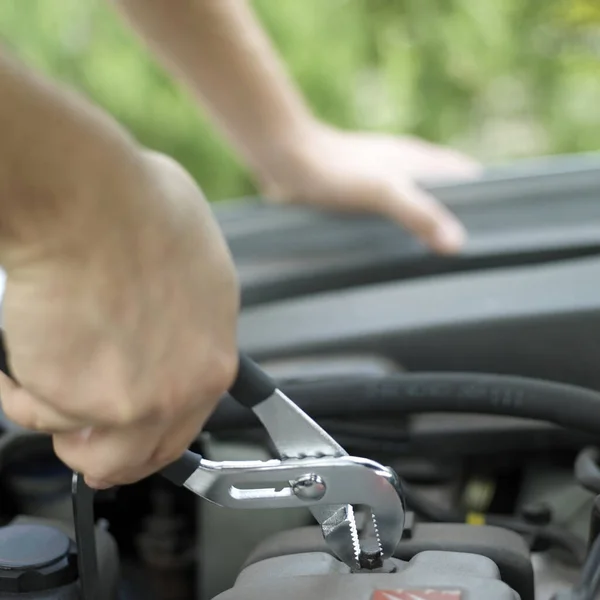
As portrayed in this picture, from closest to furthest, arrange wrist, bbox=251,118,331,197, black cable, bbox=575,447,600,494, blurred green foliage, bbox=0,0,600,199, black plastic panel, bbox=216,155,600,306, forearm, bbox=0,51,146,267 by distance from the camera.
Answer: forearm, bbox=0,51,146,267
black cable, bbox=575,447,600,494
black plastic panel, bbox=216,155,600,306
wrist, bbox=251,118,331,197
blurred green foliage, bbox=0,0,600,199

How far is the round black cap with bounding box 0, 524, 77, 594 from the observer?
2.10 feet

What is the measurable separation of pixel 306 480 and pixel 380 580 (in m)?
0.08

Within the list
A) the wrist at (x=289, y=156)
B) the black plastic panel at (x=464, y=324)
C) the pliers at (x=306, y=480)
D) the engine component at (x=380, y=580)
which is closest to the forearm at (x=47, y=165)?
the pliers at (x=306, y=480)

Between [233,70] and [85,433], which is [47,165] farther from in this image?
[233,70]

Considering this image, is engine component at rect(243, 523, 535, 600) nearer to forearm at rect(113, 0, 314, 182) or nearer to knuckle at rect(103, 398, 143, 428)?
knuckle at rect(103, 398, 143, 428)

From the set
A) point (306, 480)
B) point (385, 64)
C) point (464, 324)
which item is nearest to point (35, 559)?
point (306, 480)

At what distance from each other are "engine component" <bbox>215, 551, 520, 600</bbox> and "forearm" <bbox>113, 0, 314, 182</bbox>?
30.4 inches

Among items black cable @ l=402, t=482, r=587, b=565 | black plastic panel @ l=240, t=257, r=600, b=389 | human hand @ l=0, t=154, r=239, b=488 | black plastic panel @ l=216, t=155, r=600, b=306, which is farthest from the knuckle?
black plastic panel @ l=216, t=155, r=600, b=306

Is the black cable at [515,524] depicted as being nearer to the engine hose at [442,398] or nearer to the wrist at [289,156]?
the engine hose at [442,398]

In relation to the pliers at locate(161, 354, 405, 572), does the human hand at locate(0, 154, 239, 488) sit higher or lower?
higher

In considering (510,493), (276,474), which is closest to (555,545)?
(510,493)

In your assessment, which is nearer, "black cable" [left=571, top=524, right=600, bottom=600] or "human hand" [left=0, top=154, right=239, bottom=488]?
"human hand" [left=0, top=154, right=239, bottom=488]

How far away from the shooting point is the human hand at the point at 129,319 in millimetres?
432

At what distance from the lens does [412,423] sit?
95 centimetres
